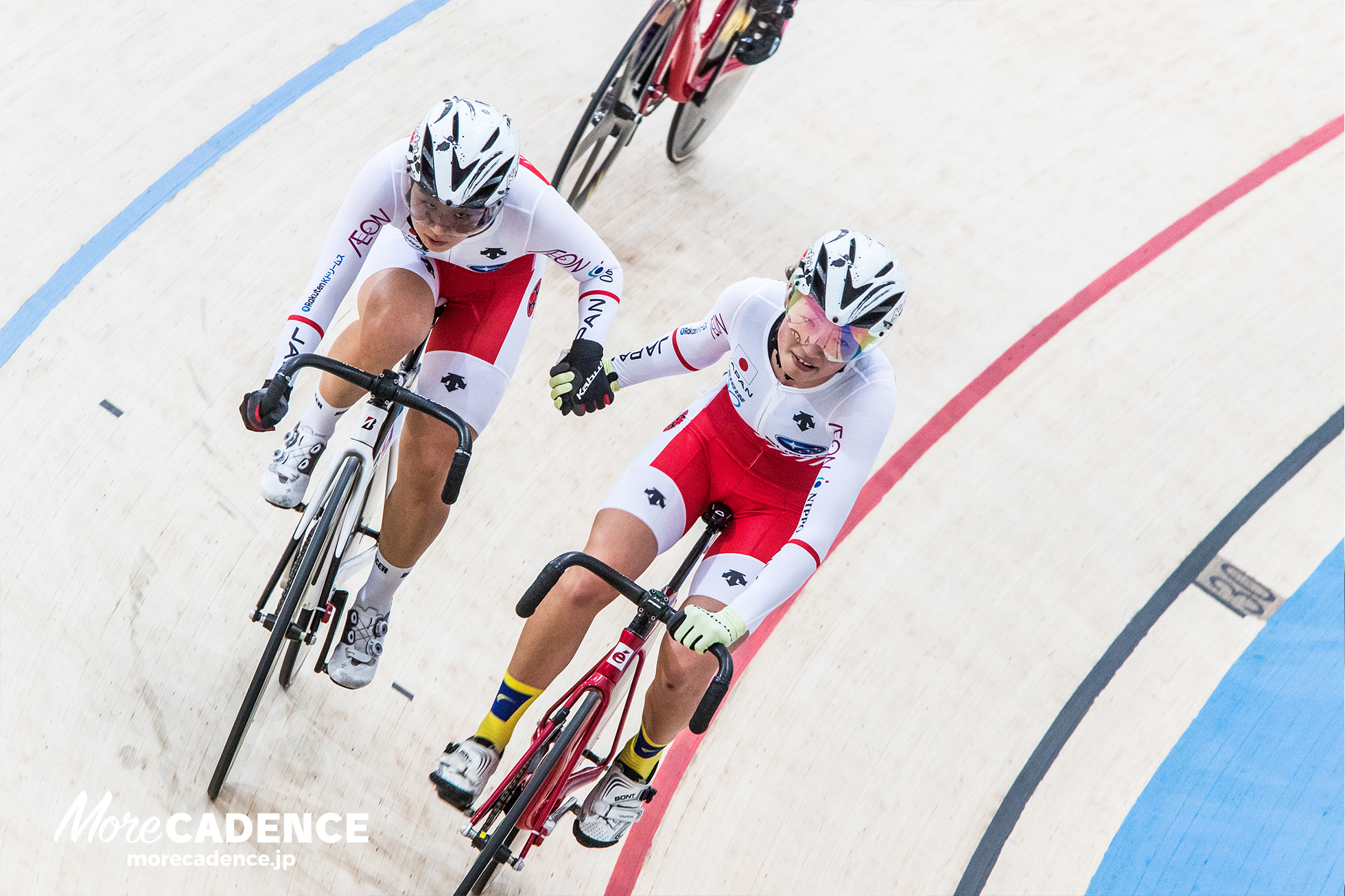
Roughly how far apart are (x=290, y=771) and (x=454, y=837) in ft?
1.58

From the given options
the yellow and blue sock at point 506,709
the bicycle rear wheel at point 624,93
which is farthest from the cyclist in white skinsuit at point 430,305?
the bicycle rear wheel at point 624,93

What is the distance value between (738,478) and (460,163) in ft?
3.27

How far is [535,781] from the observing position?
257cm

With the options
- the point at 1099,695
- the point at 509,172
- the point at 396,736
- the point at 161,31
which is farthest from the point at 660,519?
the point at 161,31

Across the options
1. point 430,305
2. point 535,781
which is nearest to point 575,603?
point 535,781

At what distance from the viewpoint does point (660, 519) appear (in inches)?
110

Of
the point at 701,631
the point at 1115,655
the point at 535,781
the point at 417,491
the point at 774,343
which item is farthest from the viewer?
the point at 1115,655

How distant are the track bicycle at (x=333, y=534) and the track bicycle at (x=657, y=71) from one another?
72.6 inches

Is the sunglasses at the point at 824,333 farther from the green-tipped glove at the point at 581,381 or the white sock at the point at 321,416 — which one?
the white sock at the point at 321,416

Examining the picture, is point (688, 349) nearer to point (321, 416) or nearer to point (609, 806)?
point (321, 416)

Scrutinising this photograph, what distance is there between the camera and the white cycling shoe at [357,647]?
313 cm

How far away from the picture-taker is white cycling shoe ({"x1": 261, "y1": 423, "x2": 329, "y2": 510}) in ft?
9.32

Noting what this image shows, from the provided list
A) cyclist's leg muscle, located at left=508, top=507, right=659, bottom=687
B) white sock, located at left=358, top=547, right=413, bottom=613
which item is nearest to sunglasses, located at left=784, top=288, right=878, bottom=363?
cyclist's leg muscle, located at left=508, top=507, right=659, bottom=687

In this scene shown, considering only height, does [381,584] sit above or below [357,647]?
above
